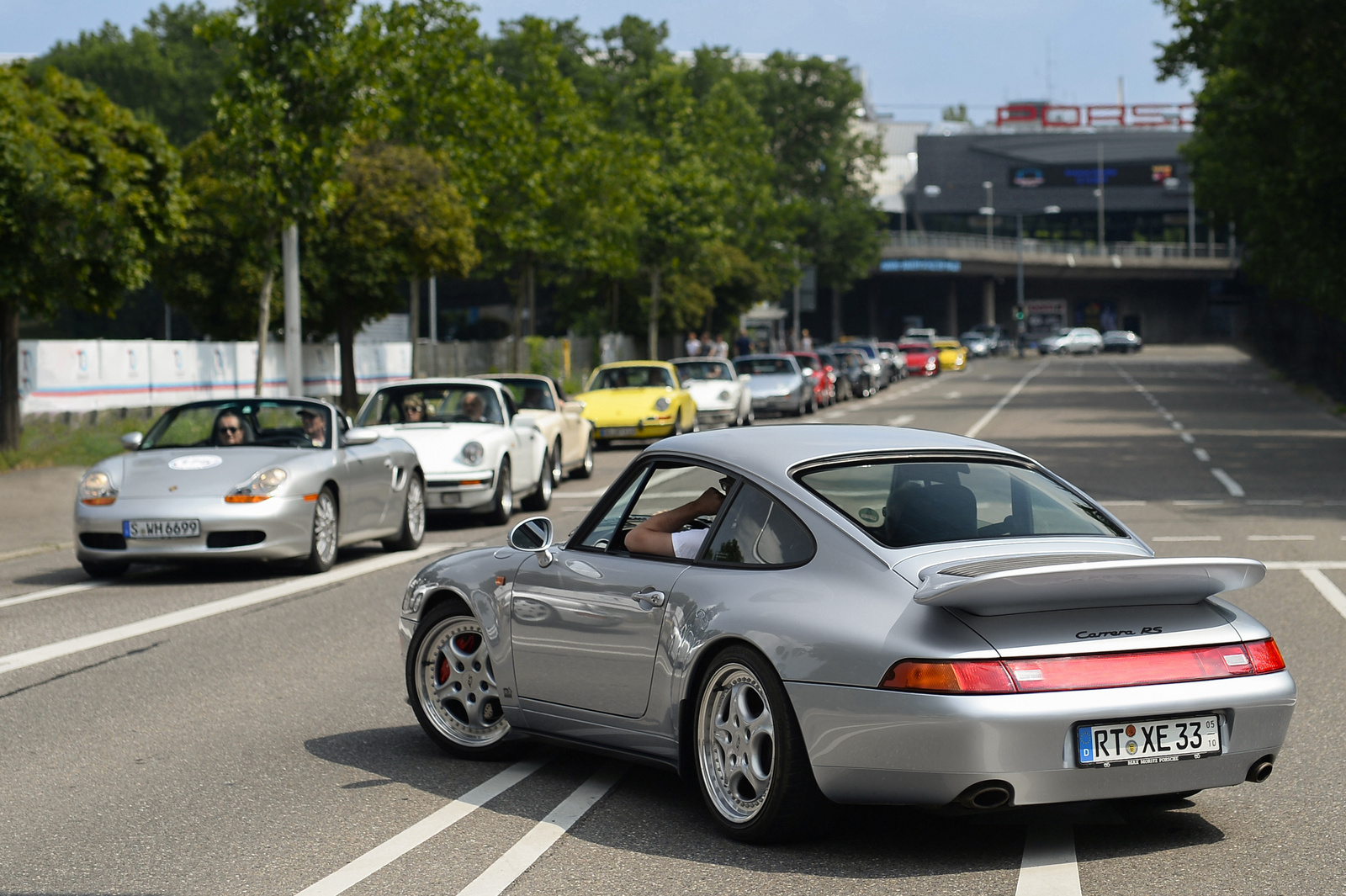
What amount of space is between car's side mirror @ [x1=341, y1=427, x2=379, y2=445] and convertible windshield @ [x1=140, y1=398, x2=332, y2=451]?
131 millimetres

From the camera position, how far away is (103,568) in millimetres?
12750

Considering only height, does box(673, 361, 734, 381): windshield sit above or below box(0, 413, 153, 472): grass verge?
above

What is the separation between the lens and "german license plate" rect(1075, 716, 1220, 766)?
4781mm

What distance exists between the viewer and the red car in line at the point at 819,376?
4291cm

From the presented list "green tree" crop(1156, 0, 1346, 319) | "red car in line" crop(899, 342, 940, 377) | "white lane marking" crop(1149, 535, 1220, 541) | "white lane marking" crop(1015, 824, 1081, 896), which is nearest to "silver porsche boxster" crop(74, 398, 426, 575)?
"white lane marking" crop(1149, 535, 1220, 541)

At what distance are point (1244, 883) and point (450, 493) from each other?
1189cm

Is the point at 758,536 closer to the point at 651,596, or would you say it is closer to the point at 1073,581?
the point at 651,596

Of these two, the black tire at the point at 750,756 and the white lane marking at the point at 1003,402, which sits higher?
the white lane marking at the point at 1003,402

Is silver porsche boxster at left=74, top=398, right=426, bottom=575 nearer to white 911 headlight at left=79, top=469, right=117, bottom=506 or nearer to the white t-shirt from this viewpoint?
white 911 headlight at left=79, top=469, right=117, bottom=506

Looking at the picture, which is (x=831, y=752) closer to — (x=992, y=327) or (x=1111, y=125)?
(x=992, y=327)

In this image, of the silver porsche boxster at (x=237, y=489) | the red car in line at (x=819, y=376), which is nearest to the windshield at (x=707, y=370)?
the red car in line at (x=819, y=376)

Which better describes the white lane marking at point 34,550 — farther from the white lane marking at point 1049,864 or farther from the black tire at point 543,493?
the white lane marking at point 1049,864

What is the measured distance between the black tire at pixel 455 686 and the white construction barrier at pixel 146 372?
18.3m

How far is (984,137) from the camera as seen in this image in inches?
5039
